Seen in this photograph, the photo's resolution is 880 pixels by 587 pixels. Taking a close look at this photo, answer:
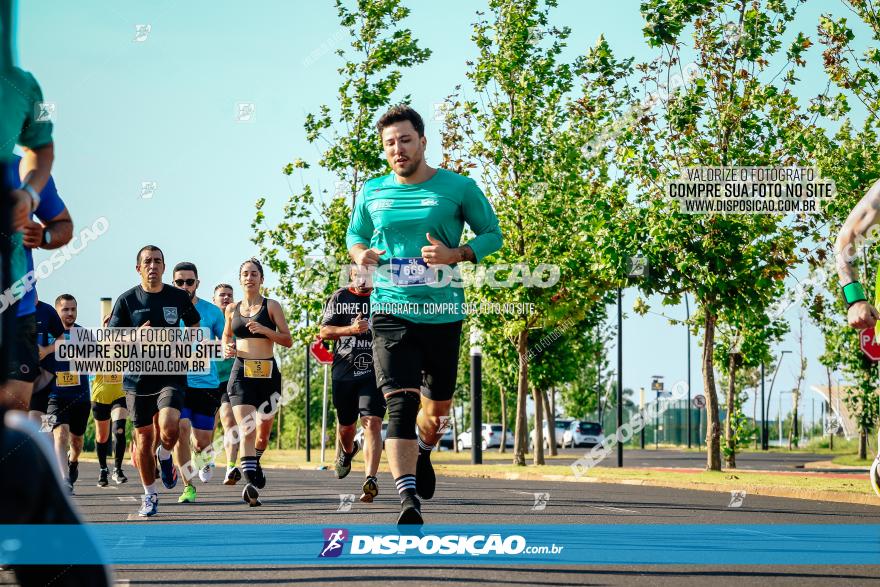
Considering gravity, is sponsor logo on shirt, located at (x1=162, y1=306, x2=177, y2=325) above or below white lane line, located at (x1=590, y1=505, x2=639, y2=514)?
above

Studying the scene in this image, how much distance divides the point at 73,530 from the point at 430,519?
725 cm

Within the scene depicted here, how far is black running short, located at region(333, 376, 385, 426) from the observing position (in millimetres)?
11188

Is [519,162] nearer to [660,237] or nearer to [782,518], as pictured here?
[660,237]

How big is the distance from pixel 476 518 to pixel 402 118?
3.56 m

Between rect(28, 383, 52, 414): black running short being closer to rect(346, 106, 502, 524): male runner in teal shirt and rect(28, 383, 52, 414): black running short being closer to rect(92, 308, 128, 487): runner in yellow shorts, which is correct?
rect(92, 308, 128, 487): runner in yellow shorts

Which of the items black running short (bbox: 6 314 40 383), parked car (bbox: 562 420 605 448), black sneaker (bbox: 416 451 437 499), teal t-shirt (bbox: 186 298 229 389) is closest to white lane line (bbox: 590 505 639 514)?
black sneaker (bbox: 416 451 437 499)

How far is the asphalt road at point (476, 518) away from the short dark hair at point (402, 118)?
247 cm

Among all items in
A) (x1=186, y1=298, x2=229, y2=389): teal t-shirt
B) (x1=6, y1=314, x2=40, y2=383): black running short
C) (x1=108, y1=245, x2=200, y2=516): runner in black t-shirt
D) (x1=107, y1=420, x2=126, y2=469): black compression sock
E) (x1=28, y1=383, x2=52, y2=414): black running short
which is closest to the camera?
(x1=6, y1=314, x2=40, y2=383): black running short

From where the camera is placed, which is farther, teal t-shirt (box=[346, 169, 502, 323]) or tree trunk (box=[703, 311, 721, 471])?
tree trunk (box=[703, 311, 721, 471])

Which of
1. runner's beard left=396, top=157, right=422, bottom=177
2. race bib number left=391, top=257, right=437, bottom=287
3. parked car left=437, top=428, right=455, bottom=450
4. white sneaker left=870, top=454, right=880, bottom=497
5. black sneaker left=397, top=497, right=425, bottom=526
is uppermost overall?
runner's beard left=396, top=157, right=422, bottom=177

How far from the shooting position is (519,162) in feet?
89.8

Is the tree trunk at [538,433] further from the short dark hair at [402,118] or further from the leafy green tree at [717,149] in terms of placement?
the short dark hair at [402,118]

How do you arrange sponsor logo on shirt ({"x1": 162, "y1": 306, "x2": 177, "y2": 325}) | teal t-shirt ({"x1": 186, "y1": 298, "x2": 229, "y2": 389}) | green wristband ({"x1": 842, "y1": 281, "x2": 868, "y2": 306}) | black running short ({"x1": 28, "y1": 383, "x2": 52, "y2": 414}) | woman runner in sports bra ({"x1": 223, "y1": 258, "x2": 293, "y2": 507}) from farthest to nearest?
teal t-shirt ({"x1": 186, "y1": 298, "x2": 229, "y2": 389}), woman runner in sports bra ({"x1": 223, "y1": 258, "x2": 293, "y2": 507}), black running short ({"x1": 28, "y1": 383, "x2": 52, "y2": 414}), sponsor logo on shirt ({"x1": 162, "y1": 306, "x2": 177, "y2": 325}), green wristband ({"x1": 842, "y1": 281, "x2": 868, "y2": 306})

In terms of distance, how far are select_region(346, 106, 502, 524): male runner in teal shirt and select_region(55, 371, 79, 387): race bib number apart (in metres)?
9.26
